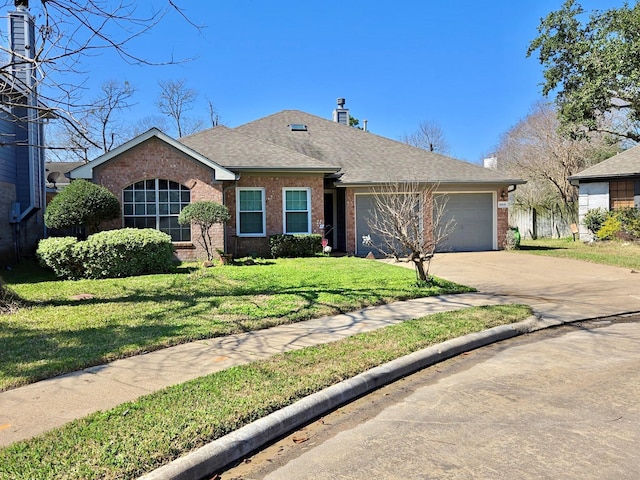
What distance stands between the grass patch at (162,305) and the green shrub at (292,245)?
10.6 feet

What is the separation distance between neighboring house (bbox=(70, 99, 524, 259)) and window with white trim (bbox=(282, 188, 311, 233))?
0.04m

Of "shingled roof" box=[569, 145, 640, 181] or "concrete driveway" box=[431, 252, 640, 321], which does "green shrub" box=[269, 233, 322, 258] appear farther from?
"shingled roof" box=[569, 145, 640, 181]

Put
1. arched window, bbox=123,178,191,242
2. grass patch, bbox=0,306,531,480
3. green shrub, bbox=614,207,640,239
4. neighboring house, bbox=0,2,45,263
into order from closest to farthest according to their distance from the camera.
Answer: grass patch, bbox=0,306,531,480, neighboring house, bbox=0,2,45,263, arched window, bbox=123,178,191,242, green shrub, bbox=614,207,640,239

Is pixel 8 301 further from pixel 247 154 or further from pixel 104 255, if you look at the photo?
pixel 247 154

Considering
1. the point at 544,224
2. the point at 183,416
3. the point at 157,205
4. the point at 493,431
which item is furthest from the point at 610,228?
the point at 183,416

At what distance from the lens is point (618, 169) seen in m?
21.9

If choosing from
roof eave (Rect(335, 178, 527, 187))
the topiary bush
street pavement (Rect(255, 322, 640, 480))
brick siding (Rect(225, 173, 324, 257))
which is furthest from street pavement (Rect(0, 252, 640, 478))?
the topiary bush

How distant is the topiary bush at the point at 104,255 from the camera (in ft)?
38.1

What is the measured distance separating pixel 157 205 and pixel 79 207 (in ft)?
8.74

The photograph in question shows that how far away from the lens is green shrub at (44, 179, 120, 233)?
43.6ft

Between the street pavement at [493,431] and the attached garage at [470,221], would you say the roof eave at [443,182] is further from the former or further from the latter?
the street pavement at [493,431]

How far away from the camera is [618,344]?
6344mm

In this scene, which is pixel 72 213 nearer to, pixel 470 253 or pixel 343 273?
pixel 343 273

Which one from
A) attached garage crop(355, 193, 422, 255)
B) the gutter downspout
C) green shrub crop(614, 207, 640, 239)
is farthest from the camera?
green shrub crop(614, 207, 640, 239)
